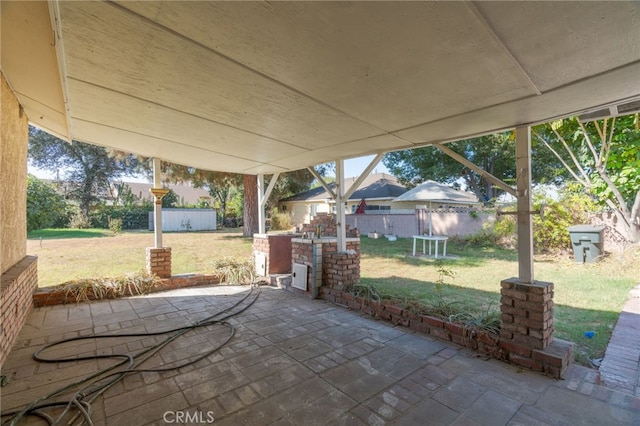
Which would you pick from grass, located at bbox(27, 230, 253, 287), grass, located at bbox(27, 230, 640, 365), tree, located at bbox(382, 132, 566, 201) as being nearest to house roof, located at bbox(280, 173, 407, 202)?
tree, located at bbox(382, 132, 566, 201)

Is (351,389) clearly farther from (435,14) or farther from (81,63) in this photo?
(81,63)

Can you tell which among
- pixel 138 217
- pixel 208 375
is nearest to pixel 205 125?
pixel 208 375

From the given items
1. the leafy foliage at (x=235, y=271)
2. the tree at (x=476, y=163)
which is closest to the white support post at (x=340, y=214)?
the leafy foliage at (x=235, y=271)

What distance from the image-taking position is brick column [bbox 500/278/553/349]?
2.59m

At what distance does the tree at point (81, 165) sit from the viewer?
18.1 m

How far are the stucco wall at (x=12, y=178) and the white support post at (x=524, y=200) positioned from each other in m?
4.87

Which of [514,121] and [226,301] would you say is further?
[226,301]

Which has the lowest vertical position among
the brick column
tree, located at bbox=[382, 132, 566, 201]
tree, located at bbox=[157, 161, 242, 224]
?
the brick column

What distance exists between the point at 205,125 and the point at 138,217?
59.1 ft

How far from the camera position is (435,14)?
1351mm

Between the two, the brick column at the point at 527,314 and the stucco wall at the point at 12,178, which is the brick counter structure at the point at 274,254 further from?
the brick column at the point at 527,314

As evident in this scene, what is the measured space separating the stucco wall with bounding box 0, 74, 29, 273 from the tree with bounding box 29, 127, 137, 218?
1630 centimetres

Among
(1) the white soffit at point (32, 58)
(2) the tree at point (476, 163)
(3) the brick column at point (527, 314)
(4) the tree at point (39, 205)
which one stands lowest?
(3) the brick column at point (527, 314)

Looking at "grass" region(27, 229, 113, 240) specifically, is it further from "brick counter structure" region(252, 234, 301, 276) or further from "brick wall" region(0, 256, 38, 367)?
"brick counter structure" region(252, 234, 301, 276)
